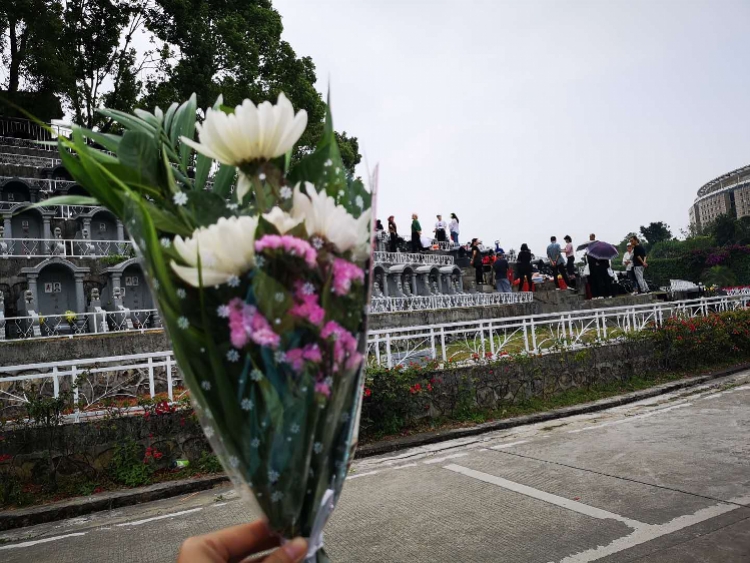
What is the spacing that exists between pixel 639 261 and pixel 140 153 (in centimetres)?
1903

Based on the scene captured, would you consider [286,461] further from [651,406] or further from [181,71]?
[181,71]

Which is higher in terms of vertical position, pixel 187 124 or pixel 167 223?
pixel 187 124

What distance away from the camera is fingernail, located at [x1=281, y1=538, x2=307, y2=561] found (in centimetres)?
134

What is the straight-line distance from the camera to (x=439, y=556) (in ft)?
14.2

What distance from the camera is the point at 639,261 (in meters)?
18.2

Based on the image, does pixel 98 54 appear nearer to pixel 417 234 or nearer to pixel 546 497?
pixel 417 234

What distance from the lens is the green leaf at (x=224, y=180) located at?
1564 millimetres

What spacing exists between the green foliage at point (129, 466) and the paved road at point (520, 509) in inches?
24.4

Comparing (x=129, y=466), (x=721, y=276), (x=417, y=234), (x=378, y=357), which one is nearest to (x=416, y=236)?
(x=417, y=234)

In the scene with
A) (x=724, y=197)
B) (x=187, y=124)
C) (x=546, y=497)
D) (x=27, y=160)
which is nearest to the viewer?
(x=187, y=124)

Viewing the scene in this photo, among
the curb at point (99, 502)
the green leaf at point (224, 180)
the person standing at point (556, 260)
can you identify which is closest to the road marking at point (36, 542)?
the curb at point (99, 502)

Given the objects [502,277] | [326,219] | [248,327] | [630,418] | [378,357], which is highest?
[502,277]

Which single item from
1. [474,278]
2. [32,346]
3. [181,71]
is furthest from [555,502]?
[181,71]

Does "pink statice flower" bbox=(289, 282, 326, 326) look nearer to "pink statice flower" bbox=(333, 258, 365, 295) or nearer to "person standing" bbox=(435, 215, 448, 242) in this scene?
"pink statice flower" bbox=(333, 258, 365, 295)
